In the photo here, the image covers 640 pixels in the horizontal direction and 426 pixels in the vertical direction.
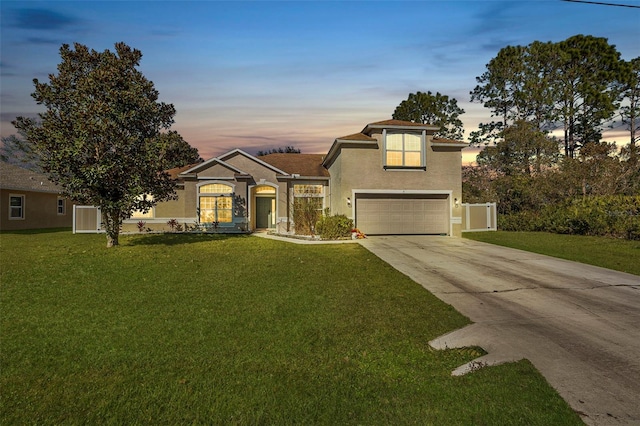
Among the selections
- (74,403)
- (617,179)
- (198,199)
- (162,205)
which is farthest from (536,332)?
(617,179)

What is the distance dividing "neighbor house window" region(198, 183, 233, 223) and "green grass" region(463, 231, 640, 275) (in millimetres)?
14364

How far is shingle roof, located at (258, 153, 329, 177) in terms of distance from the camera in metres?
23.2

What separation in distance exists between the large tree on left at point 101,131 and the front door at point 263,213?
29.0ft

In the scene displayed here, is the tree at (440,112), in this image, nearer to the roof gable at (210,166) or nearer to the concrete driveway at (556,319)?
the roof gable at (210,166)

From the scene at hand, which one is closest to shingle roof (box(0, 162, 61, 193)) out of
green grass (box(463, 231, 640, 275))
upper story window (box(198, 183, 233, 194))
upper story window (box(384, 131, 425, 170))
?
upper story window (box(198, 183, 233, 194))

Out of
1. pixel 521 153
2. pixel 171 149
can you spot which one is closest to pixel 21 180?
pixel 171 149

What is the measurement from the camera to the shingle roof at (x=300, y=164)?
23.2m

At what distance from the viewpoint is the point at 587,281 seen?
9.10 m

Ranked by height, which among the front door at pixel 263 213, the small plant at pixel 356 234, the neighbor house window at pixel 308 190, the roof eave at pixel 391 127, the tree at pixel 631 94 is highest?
the tree at pixel 631 94

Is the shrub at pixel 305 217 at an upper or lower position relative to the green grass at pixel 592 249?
upper

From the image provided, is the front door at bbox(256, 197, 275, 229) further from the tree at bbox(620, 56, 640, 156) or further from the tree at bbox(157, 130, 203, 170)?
the tree at bbox(620, 56, 640, 156)

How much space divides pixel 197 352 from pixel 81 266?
26.6 feet

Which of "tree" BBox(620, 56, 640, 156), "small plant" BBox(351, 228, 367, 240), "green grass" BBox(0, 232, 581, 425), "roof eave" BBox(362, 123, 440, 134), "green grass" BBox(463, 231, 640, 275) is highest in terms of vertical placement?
"tree" BBox(620, 56, 640, 156)

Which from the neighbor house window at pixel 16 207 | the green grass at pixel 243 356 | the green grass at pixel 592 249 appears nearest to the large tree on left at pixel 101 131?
the green grass at pixel 243 356
